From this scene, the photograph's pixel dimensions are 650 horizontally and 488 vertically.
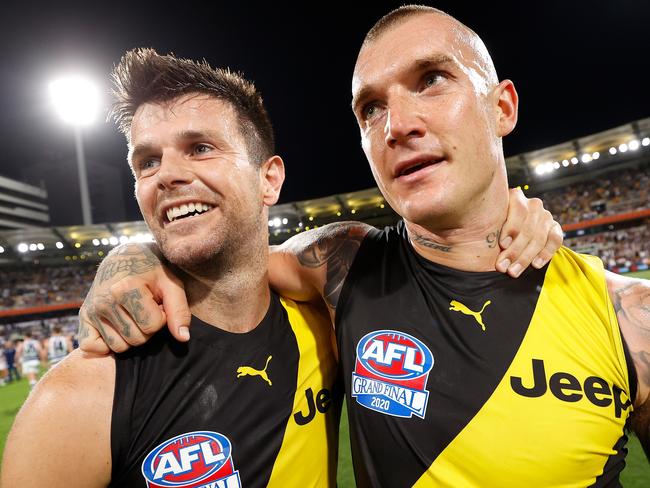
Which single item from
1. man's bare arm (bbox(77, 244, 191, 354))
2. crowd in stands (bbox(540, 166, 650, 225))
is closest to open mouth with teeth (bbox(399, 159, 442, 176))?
man's bare arm (bbox(77, 244, 191, 354))

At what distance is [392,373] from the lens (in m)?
1.69

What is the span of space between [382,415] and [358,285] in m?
0.57

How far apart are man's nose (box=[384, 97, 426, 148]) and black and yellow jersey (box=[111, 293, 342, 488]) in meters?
1.06

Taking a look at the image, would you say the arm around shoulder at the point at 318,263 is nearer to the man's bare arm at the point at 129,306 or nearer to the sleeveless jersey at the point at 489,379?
the sleeveless jersey at the point at 489,379

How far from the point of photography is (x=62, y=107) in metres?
16.5

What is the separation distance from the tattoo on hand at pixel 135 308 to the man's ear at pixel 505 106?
1696 mm

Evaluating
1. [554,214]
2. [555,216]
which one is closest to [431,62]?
[554,214]

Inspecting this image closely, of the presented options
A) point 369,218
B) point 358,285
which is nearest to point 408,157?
point 358,285

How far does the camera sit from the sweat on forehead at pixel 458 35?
6.03ft

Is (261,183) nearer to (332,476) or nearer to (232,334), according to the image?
(232,334)

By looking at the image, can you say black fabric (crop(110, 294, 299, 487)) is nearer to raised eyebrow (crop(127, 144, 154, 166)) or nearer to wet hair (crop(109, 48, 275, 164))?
raised eyebrow (crop(127, 144, 154, 166))

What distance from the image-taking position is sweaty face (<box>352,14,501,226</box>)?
5.51ft

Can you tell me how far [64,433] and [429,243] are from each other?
1563mm

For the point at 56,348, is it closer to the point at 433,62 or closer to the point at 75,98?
the point at 75,98
